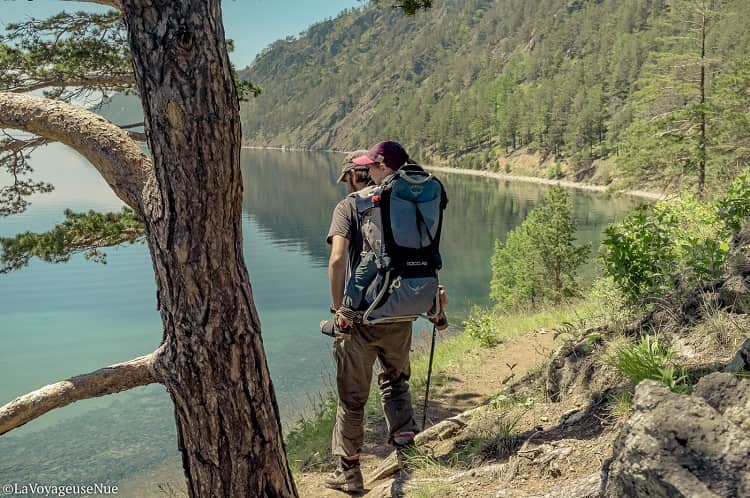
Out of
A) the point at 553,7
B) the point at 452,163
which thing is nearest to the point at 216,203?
the point at 452,163

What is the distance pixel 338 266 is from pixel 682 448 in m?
2.00

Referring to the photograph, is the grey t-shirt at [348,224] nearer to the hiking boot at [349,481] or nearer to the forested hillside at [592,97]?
the hiking boot at [349,481]

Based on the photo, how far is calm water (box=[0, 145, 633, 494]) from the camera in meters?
11.8

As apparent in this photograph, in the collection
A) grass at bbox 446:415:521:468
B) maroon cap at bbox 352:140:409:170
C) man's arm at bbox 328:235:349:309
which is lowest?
grass at bbox 446:415:521:468

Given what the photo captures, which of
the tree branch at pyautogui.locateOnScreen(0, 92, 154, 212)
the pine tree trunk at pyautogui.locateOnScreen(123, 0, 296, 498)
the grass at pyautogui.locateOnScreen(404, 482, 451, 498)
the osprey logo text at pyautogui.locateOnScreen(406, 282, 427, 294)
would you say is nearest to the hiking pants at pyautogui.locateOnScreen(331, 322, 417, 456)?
the osprey logo text at pyautogui.locateOnScreen(406, 282, 427, 294)

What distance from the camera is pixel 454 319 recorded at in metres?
19.7

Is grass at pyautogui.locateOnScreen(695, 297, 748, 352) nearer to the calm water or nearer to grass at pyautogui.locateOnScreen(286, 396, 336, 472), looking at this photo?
grass at pyautogui.locateOnScreen(286, 396, 336, 472)

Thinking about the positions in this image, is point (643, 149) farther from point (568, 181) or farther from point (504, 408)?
→ point (568, 181)

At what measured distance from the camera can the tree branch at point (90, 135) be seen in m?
2.73

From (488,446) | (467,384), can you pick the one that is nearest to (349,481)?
(488,446)

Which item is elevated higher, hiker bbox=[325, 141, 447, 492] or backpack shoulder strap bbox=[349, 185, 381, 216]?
backpack shoulder strap bbox=[349, 185, 381, 216]

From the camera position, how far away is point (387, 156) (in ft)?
11.1

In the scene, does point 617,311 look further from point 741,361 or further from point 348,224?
point 348,224

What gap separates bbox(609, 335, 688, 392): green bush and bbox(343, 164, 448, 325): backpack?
1134 mm
